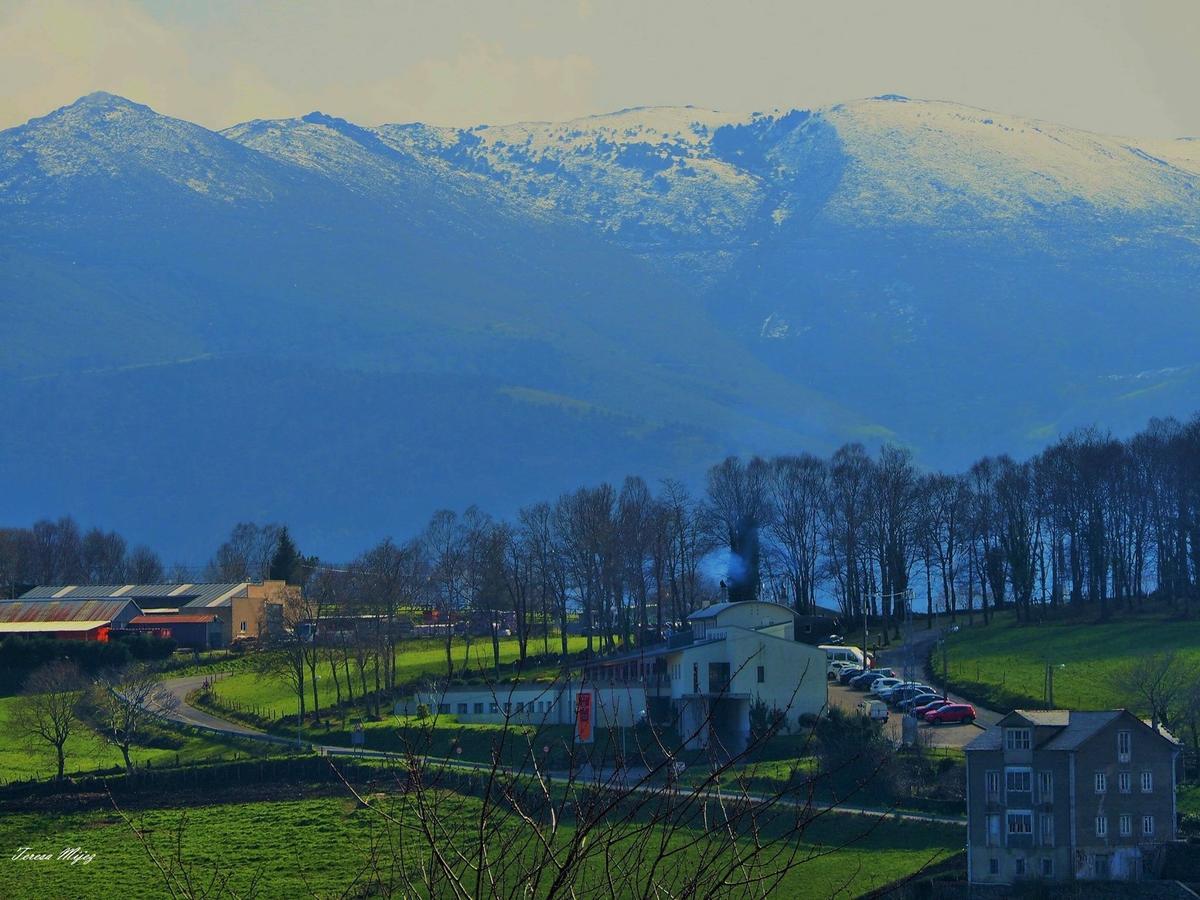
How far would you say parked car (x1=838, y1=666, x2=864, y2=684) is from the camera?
78562mm

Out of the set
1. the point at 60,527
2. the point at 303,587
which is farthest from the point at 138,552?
the point at 303,587

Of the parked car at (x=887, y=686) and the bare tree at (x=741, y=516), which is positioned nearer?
the parked car at (x=887, y=686)

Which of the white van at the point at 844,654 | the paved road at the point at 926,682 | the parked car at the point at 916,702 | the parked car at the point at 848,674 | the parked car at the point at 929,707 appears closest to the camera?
the paved road at the point at 926,682

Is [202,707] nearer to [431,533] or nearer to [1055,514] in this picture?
[1055,514]

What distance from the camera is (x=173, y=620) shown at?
10781 centimetres

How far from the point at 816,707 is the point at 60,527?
334ft

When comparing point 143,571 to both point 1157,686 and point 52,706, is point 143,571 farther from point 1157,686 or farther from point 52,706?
point 1157,686

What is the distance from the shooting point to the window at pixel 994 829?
171 ft

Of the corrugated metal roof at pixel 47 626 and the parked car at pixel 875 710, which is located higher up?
the corrugated metal roof at pixel 47 626

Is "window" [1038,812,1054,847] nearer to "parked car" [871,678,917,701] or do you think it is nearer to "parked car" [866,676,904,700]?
"parked car" [871,678,917,701]

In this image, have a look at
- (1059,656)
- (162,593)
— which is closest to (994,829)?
(1059,656)

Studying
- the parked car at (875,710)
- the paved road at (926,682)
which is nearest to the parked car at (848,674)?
the paved road at (926,682)

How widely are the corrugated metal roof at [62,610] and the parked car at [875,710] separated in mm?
51580
